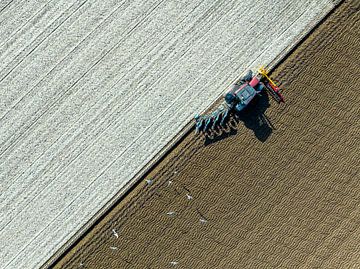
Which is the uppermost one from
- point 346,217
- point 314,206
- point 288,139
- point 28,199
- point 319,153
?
point 28,199

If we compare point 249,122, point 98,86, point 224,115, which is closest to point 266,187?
point 249,122

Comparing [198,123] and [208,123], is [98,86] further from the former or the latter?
[208,123]

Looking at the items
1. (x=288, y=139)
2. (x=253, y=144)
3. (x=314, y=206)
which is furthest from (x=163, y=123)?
(x=314, y=206)

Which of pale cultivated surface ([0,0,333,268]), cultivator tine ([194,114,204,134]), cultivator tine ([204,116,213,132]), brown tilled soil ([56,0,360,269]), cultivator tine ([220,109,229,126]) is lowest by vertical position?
brown tilled soil ([56,0,360,269])

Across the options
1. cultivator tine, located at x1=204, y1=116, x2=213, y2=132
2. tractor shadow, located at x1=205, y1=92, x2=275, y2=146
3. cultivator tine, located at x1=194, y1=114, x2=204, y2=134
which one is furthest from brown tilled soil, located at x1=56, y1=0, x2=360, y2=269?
cultivator tine, located at x1=204, y1=116, x2=213, y2=132

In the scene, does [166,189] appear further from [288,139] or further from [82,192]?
[288,139]

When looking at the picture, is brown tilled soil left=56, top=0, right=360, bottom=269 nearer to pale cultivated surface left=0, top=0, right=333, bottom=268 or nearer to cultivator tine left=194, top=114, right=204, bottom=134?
cultivator tine left=194, top=114, right=204, bottom=134

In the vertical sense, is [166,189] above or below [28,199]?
below

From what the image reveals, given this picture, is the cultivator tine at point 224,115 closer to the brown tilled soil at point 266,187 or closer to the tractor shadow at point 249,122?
the tractor shadow at point 249,122
